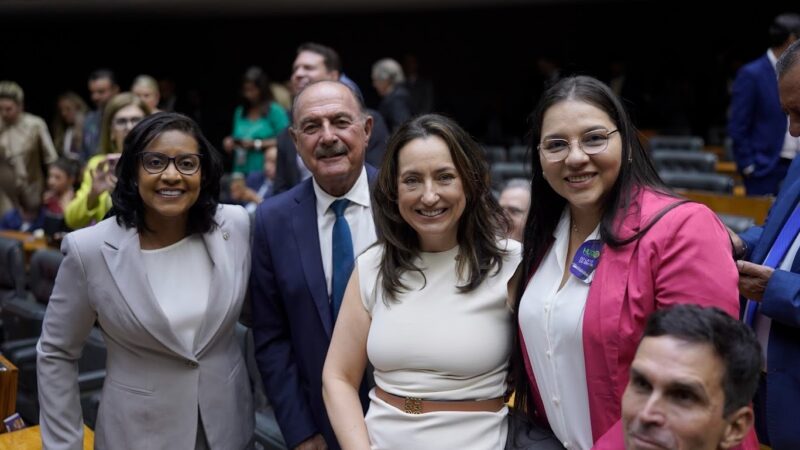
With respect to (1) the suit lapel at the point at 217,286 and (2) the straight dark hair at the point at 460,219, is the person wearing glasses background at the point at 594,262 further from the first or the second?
(1) the suit lapel at the point at 217,286

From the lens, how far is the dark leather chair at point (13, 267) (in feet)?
12.0

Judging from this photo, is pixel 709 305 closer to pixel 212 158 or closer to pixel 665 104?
pixel 212 158

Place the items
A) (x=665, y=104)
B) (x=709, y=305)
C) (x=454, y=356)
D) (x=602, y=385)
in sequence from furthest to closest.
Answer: (x=665, y=104)
(x=454, y=356)
(x=602, y=385)
(x=709, y=305)

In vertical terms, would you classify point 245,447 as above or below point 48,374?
below

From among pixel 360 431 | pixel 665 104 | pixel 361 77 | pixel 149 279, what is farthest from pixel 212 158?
pixel 361 77

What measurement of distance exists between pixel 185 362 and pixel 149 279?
0.22 metres

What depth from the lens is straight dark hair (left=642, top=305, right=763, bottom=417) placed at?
1234mm

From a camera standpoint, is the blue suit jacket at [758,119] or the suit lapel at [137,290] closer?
the suit lapel at [137,290]

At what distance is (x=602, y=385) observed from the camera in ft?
4.78

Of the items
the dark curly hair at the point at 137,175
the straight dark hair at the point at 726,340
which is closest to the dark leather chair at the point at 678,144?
the dark curly hair at the point at 137,175

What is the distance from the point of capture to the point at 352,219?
2102mm

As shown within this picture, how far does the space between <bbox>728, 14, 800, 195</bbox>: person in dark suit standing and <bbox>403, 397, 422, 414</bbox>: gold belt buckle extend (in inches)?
136

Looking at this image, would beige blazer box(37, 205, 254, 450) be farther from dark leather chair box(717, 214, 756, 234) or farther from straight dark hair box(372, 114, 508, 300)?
dark leather chair box(717, 214, 756, 234)

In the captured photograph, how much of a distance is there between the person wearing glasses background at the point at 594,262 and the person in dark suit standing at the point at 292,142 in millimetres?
1543
